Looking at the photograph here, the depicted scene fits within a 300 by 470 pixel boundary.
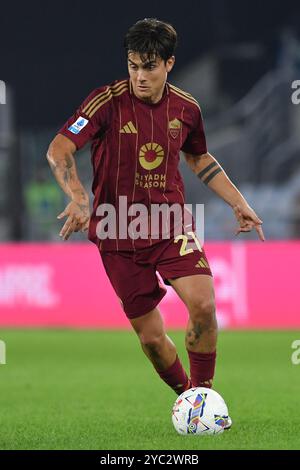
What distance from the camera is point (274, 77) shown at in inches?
774

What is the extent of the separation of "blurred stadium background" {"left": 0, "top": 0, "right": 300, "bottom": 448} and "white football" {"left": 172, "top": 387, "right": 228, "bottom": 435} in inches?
279

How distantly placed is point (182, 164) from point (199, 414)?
1242cm

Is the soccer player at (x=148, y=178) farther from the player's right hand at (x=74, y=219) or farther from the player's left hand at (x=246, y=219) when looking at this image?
the player's right hand at (x=74, y=219)

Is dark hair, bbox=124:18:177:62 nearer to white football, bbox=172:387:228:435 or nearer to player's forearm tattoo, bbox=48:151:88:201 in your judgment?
player's forearm tattoo, bbox=48:151:88:201

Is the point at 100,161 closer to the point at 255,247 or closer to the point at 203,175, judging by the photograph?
the point at 203,175

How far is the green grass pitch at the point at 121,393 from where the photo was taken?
20.1 ft

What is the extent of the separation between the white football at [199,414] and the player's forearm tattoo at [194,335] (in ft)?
1.05

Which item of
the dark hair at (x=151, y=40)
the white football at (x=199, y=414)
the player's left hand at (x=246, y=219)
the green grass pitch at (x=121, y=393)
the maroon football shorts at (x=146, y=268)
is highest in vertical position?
the dark hair at (x=151, y=40)

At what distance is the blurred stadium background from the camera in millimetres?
15062

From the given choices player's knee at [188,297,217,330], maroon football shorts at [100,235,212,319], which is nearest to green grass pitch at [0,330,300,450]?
player's knee at [188,297,217,330]

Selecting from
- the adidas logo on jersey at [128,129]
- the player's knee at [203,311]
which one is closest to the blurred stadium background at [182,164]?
the player's knee at [203,311]

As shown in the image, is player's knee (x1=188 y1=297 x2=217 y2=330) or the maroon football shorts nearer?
player's knee (x1=188 y1=297 x2=217 y2=330)

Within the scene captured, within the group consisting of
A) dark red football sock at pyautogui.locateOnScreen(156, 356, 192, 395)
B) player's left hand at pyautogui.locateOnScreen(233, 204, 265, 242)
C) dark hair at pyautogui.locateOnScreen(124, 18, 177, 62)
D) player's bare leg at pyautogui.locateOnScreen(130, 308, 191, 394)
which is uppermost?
dark hair at pyautogui.locateOnScreen(124, 18, 177, 62)

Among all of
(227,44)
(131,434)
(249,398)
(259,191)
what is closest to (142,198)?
(131,434)
